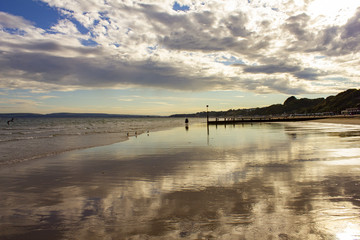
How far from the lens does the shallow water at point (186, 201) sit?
5.21 m

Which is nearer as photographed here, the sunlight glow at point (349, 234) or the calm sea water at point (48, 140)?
the sunlight glow at point (349, 234)

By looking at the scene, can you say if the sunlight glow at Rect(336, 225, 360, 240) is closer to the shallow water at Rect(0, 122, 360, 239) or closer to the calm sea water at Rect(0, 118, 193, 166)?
the shallow water at Rect(0, 122, 360, 239)

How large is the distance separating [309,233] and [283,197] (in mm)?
2171

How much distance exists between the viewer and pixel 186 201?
696cm

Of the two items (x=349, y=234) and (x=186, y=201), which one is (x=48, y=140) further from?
(x=349, y=234)

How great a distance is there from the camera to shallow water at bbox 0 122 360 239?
5211 mm

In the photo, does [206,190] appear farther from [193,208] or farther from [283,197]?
[283,197]

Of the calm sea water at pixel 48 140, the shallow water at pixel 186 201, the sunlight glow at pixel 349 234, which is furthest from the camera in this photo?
the calm sea water at pixel 48 140

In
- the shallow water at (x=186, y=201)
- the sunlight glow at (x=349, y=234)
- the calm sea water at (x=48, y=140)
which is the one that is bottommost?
the calm sea water at (x=48, y=140)

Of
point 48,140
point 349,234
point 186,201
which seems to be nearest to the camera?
point 349,234

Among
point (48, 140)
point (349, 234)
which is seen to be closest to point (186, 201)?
point (349, 234)

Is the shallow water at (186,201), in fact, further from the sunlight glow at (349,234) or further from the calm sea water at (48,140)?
the calm sea water at (48,140)

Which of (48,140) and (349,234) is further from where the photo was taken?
(48,140)

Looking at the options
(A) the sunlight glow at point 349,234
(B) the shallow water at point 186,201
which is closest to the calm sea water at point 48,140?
(B) the shallow water at point 186,201
